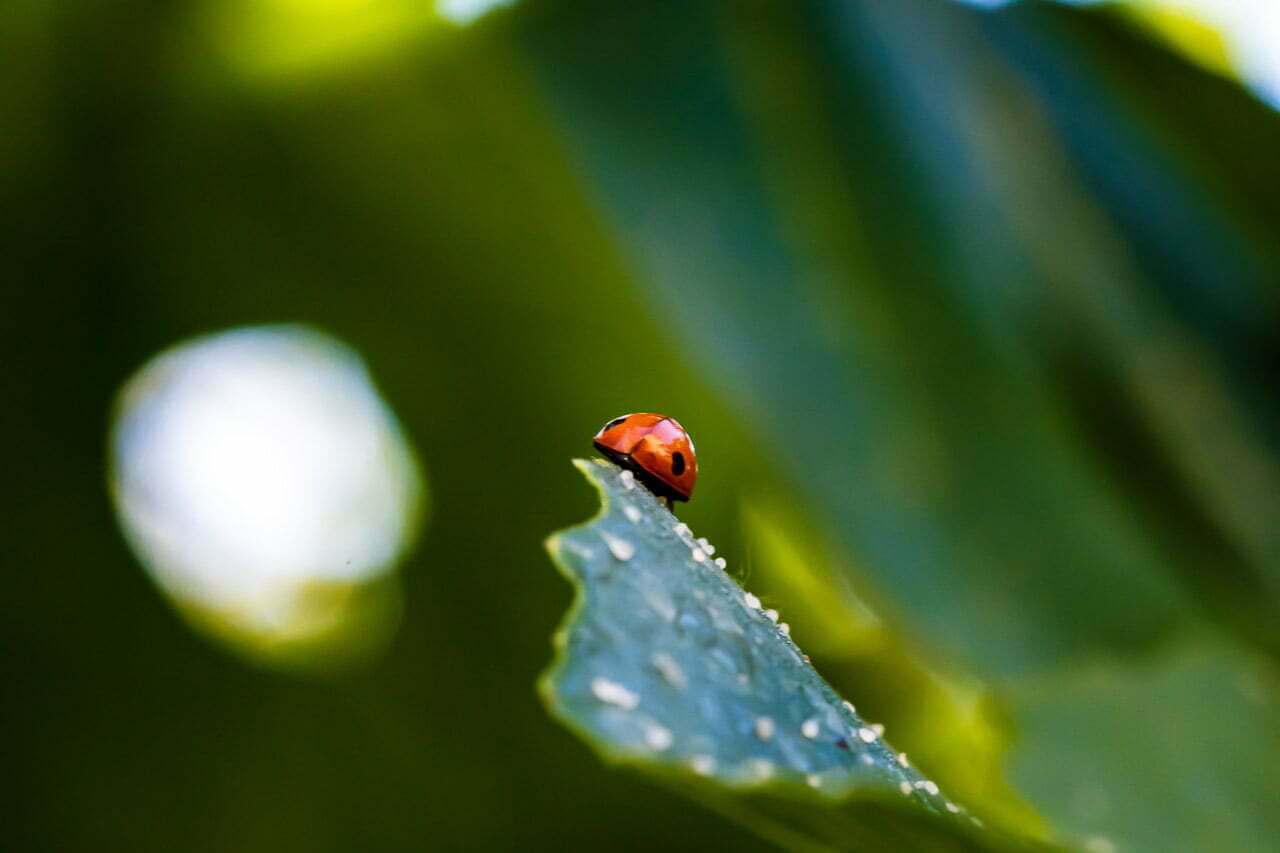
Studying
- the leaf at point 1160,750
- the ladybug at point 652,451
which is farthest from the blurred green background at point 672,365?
the ladybug at point 652,451

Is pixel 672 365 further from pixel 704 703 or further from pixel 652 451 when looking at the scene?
pixel 704 703

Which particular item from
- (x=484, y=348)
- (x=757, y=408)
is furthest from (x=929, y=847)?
(x=484, y=348)

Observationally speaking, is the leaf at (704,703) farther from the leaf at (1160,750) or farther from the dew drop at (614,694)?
the leaf at (1160,750)

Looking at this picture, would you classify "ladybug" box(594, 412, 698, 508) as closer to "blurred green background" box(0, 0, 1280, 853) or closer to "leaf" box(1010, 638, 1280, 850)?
"blurred green background" box(0, 0, 1280, 853)

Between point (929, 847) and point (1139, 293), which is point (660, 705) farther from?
point (1139, 293)

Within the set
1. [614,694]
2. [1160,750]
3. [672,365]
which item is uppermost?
[672,365]

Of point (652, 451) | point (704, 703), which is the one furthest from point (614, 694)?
point (652, 451)
